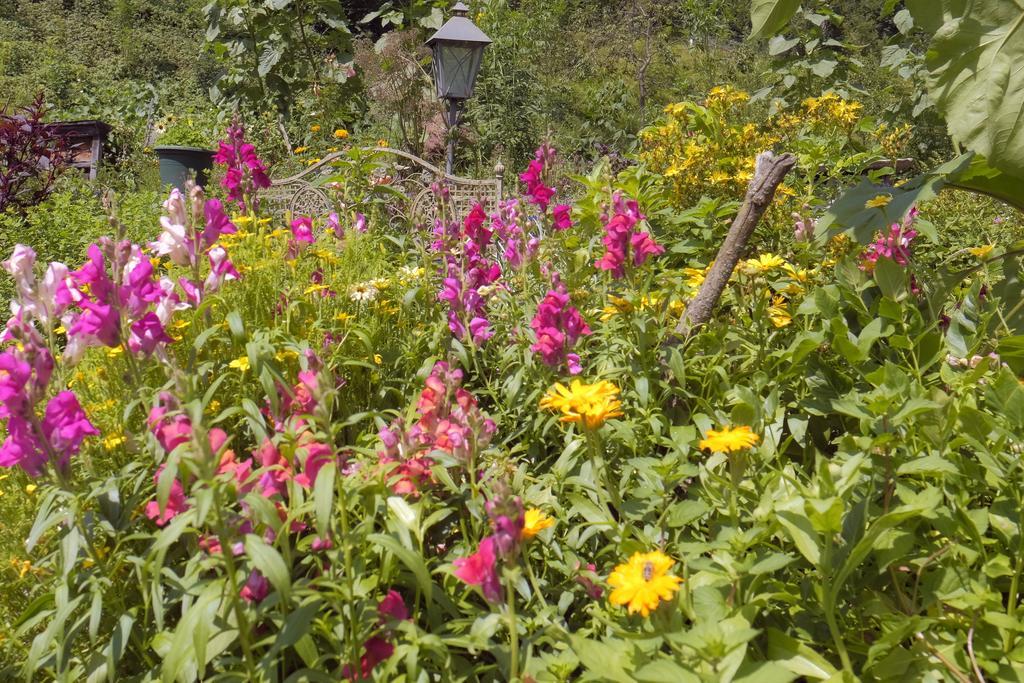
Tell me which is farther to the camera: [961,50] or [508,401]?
[508,401]

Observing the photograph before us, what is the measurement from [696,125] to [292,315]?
2020 mm

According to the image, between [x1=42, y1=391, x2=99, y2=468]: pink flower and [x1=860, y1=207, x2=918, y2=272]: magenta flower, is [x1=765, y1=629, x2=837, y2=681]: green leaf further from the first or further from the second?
[x1=42, y1=391, x2=99, y2=468]: pink flower

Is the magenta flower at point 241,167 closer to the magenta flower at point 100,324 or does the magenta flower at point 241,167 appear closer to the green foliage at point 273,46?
the magenta flower at point 100,324

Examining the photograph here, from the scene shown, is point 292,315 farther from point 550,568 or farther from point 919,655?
point 919,655

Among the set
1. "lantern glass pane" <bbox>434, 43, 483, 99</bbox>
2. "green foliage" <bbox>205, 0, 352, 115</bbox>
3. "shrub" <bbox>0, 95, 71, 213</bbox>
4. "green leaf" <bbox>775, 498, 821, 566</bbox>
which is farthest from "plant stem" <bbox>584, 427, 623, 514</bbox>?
"green foliage" <bbox>205, 0, 352, 115</bbox>

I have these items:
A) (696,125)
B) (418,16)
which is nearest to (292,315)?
(696,125)

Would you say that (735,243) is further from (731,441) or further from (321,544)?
(321,544)

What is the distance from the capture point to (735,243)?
1.88 m

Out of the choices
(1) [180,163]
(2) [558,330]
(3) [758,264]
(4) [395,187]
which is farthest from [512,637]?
(1) [180,163]

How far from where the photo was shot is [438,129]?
9992 millimetres

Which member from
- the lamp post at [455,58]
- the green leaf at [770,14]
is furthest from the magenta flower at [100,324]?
the lamp post at [455,58]

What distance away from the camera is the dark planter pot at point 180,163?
7.54m

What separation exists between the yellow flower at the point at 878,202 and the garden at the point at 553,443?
0.12 feet

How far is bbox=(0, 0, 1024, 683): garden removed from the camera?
112 cm
